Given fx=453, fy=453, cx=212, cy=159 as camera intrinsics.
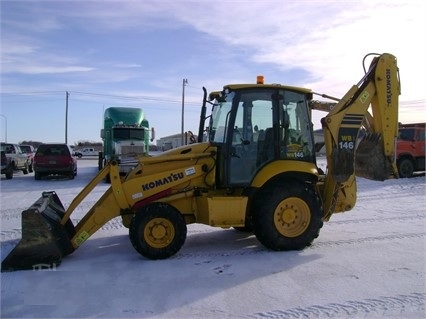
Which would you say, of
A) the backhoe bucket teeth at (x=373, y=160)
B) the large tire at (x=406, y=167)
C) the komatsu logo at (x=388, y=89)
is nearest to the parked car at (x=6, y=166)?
the backhoe bucket teeth at (x=373, y=160)

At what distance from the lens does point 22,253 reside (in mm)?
6117

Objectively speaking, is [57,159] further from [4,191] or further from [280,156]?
[280,156]

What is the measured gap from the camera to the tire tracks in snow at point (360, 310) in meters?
4.56

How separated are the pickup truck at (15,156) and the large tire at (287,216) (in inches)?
665

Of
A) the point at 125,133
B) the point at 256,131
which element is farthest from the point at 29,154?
the point at 256,131

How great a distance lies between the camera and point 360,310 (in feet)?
15.3

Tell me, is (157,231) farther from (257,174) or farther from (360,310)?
(360,310)

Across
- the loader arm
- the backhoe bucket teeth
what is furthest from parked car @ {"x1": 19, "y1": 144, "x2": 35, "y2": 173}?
the backhoe bucket teeth

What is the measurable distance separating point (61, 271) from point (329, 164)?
4359mm

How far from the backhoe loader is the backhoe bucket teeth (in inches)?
0.7

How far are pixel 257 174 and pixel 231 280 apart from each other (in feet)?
6.39

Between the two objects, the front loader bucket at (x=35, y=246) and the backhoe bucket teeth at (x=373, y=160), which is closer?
the front loader bucket at (x=35, y=246)

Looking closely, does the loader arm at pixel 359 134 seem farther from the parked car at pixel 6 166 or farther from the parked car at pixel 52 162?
the parked car at pixel 6 166

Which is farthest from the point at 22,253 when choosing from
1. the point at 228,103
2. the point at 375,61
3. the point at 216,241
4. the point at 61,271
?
the point at 375,61
